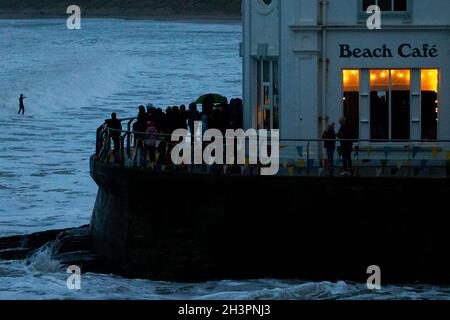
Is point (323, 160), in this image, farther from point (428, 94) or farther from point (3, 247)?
point (3, 247)

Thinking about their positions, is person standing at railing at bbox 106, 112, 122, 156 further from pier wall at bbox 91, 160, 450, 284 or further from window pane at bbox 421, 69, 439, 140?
window pane at bbox 421, 69, 439, 140

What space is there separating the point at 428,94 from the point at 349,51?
189 cm

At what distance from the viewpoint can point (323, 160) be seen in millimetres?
32344

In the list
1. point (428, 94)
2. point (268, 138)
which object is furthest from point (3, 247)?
point (428, 94)

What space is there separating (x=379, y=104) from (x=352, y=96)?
22.6 inches

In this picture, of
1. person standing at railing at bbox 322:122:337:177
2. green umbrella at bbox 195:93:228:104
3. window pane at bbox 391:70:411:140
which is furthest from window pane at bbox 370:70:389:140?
green umbrella at bbox 195:93:228:104

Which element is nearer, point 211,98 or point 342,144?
point 342,144

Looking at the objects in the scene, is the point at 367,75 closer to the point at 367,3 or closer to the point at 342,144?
the point at 367,3

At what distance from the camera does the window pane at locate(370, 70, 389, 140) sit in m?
33.3

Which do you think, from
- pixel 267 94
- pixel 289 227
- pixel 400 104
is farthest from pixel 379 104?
pixel 289 227

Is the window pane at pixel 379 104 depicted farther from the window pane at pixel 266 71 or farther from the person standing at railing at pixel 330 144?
the window pane at pixel 266 71

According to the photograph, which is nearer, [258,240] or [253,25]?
[258,240]

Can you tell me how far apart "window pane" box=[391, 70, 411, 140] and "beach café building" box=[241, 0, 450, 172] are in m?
0.02

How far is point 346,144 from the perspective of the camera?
32.1m
